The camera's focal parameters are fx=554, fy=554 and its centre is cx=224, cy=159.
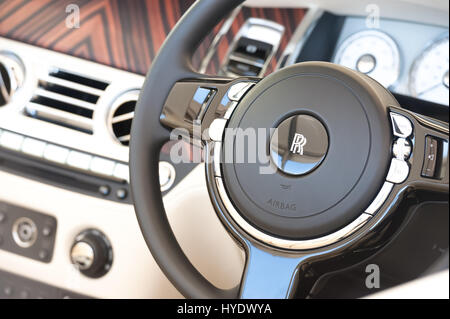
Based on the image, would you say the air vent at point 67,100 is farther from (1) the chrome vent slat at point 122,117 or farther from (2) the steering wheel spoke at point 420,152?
(2) the steering wheel spoke at point 420,152

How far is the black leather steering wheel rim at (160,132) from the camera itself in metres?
0.75

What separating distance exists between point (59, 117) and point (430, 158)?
721 millimetres

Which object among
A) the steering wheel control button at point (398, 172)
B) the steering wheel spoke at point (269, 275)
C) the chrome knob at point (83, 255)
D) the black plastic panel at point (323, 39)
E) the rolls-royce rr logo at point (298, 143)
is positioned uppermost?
the black plastic panel at point (323, 39)

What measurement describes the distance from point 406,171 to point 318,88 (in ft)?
0.48

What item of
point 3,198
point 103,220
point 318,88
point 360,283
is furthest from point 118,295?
point 318,88

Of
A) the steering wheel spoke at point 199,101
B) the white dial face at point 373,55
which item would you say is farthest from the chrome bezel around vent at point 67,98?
the white dial face at point 373,55

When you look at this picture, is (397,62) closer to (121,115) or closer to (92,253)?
(121,115)

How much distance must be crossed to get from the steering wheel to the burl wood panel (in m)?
0.28

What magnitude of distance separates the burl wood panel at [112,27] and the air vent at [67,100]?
50mm

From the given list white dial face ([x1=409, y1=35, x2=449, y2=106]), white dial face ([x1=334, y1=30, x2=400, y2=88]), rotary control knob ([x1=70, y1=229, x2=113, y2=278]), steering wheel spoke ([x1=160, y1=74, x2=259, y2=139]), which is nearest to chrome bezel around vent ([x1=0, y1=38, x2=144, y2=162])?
rotary control knob ([x1=70, y1=229, x2=113, y2=278])

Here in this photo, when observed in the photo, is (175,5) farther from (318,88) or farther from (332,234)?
(332,234)

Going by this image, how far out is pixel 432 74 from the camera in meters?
0.94

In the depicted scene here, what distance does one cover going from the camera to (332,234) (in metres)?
Answer: 0.67

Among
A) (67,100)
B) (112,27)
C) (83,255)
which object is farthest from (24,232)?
(112,27)
